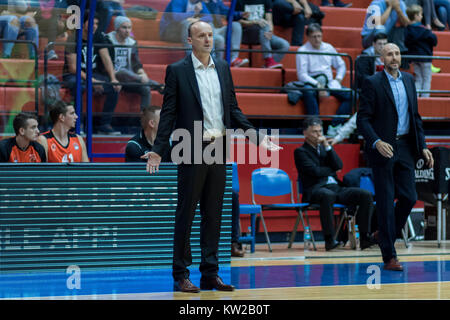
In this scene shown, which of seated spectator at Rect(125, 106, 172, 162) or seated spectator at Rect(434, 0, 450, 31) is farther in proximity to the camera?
seated spectator at Rect(434, 0, 450, 31)

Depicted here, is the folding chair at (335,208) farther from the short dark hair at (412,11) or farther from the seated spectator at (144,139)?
the short dark hair at (412,11)

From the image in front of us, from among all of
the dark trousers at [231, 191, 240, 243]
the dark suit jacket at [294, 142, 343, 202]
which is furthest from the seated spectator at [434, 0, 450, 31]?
the dark trousers at [231, 191, 240, 243]

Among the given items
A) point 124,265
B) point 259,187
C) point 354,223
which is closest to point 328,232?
point 354,223

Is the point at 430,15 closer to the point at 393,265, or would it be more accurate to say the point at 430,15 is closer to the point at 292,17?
the point at 292,17

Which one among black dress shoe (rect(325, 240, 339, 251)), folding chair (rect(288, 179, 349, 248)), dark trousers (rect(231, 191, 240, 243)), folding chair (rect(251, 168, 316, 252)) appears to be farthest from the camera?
folding chair (rect(251, 168, 316, 252))

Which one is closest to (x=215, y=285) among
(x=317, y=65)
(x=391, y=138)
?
(x=391, y=138)

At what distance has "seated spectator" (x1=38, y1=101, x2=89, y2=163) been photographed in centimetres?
796

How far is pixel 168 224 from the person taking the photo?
24.0ft

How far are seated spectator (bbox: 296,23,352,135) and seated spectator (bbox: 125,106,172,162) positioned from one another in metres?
3.30

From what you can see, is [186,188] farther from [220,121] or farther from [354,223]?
[354,223]

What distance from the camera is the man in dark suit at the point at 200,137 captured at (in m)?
5.79

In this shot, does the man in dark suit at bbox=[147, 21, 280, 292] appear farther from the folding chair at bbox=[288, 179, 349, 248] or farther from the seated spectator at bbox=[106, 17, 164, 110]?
the folding chair at bbox=[288, 179, 349, 248]

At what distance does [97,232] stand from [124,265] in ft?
1.25

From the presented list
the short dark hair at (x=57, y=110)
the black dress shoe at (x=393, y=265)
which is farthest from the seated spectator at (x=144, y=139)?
the black dress shoe at (x=393, y=265)
